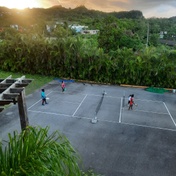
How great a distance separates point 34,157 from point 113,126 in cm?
775

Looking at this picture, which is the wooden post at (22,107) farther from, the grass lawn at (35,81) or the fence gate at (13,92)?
the grass lawn at (35,81)

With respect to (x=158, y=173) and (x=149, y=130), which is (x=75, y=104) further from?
(x=158, y=173)

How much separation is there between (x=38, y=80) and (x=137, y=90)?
8.08 m

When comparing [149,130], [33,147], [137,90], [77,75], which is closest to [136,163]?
[149,130]

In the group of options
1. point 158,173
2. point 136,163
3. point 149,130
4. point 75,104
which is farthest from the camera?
point 75,104

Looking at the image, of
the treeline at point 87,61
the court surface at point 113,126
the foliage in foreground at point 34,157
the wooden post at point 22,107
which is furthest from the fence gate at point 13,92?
the treeline at point 87,61

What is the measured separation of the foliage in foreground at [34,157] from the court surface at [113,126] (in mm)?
4632

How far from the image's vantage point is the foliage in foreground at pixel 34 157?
72.6 inches

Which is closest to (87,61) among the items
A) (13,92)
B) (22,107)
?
(22,107)

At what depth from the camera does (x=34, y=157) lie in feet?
6.38

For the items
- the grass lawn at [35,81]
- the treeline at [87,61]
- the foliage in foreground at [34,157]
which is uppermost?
the foliage in foreground at [34,157]

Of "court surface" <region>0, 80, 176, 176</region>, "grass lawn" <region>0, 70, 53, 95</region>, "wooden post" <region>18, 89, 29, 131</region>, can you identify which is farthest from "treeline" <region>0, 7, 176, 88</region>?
"wooden post" <region>18, 89, 29, 131</region>

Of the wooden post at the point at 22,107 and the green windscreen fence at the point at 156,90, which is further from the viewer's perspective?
the green windscreen fence at the point at 156,90

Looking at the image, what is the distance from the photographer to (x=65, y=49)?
17.0 meters
